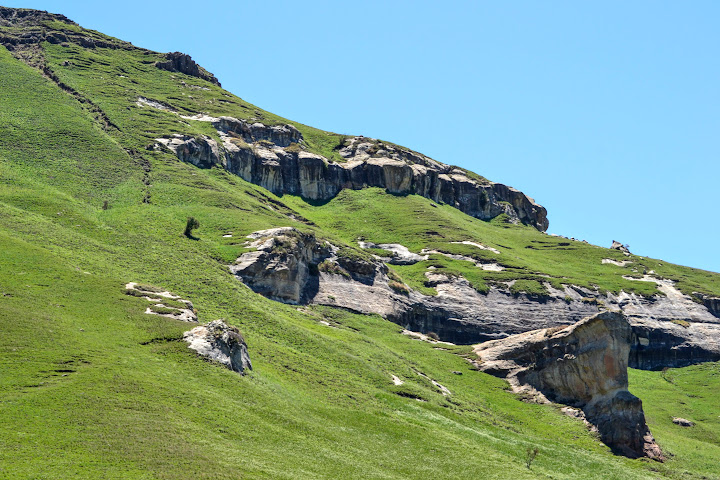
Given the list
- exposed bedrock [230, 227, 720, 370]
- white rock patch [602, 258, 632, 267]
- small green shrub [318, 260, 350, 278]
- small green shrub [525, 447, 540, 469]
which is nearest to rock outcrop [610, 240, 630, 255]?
white rock patch [602, 258, 632, 267]

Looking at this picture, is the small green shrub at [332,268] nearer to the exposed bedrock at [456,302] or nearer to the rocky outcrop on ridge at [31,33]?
the exposed bedrock at [456,302]

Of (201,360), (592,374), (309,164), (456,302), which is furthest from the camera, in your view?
(309,164)

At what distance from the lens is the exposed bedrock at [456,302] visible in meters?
96.7

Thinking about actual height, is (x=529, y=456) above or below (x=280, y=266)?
below

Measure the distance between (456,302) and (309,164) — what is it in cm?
6852

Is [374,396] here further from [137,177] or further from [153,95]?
[153,95]

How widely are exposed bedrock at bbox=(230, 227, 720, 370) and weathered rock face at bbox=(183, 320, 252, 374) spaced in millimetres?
38061

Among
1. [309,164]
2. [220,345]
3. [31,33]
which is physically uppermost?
[31,33]

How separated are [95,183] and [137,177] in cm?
986

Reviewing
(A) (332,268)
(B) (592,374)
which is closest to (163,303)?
(B) (592,374)

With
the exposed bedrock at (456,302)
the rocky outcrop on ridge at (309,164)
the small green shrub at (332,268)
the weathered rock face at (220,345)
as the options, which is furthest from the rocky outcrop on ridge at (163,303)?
the rocky outcrop on ridge at (309,164)

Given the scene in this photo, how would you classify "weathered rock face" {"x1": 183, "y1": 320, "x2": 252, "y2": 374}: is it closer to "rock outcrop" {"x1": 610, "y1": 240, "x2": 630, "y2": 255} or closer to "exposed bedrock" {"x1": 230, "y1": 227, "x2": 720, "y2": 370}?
"exposed bedrock" {"x1": 230, "y1": 227, "x2": 720, "y2": 370}

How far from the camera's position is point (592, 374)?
7631 cm

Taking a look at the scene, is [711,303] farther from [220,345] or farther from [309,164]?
[220,345]
